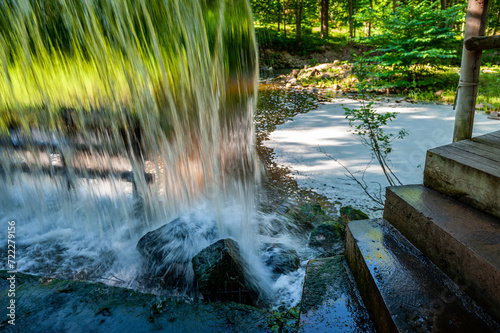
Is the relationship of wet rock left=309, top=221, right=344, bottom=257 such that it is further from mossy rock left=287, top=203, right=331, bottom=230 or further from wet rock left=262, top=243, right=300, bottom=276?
mossy rock left=287, top=203, right=331, bottom=230

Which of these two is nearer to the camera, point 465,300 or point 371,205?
point 465,300

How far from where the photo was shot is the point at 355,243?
1.78 meters

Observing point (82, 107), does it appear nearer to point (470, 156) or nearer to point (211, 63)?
point (211, 63)

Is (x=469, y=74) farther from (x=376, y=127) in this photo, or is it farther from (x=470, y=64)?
(x=376, y=127)

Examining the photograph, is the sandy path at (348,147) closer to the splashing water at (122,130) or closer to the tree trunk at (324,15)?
the splashing water at (122,130)

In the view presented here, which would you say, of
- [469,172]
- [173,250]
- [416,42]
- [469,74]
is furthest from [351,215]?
[416,42]

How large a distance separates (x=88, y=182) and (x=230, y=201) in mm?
2037

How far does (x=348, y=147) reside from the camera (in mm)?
6336

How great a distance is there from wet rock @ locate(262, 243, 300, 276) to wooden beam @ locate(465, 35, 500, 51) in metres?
2.32

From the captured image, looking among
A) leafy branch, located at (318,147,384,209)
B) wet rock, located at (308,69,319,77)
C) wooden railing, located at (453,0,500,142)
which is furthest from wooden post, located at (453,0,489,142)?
wet rock, located at (308,69,319,77)

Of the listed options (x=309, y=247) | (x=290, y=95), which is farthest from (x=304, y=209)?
(x=290, y=95)

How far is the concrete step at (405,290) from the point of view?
1.21m

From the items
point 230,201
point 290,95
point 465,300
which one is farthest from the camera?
point 290,95

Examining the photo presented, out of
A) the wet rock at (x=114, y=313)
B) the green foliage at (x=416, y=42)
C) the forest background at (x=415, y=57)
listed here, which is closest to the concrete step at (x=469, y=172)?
the wet rock at (x=114, y=313)
